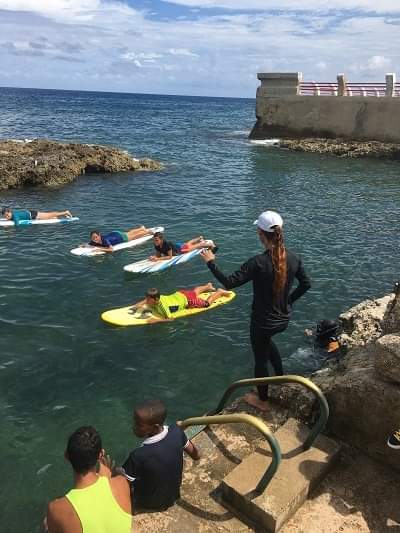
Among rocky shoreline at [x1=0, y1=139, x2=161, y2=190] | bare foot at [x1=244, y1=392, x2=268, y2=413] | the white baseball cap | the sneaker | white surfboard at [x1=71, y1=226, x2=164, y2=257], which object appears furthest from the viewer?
rocky shoreline at [x1=0, y1=139, x2=161, y2=190]

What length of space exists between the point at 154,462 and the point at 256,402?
2050mm

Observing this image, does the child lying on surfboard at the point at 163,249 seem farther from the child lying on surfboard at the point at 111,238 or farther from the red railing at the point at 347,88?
the red railing at the point at 347,88

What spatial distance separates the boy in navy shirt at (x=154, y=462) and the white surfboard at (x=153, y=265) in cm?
996

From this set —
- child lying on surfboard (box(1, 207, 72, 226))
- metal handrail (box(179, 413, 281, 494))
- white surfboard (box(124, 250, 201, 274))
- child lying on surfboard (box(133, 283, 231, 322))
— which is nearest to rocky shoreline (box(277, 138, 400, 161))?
child lying on surfboard (box(1, 207, 72, 226))

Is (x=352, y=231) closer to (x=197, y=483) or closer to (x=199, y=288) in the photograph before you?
(x=199, y=288)

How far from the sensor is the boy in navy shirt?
4.51 meters

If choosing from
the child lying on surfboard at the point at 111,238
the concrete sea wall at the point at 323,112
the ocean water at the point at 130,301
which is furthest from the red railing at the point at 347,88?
the child lying on surfboard at the point at 111,238

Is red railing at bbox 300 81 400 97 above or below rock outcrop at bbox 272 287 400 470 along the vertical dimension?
above

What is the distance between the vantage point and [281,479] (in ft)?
15.6

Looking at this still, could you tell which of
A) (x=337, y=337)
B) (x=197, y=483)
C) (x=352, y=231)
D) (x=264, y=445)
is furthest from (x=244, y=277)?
(x=352, y=231)

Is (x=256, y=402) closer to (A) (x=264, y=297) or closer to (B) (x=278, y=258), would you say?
(A) (x=264, y=297)

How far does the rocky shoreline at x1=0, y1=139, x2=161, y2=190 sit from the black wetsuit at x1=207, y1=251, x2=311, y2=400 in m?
21.9

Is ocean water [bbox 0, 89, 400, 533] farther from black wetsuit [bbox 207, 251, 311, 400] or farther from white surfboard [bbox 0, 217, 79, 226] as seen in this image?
black wetsuit [bbox 207, 251, 311, 400]

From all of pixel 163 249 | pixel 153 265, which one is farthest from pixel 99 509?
pixel 163 249
